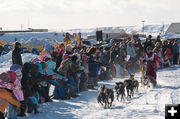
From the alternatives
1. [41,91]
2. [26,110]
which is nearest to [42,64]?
[41,91]

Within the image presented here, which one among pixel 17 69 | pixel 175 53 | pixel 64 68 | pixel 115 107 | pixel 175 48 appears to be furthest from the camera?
pixel 175 53

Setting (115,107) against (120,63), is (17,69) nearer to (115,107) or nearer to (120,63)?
(115,107)

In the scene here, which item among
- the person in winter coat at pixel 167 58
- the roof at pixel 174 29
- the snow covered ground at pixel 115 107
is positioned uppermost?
the roof at pixel 174 29

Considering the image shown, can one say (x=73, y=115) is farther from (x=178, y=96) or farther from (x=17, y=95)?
(x=178, y=96)

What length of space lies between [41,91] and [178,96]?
4.38 metres

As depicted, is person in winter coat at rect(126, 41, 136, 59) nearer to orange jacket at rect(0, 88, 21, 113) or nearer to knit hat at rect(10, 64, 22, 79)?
knit hat at rect(10, 64, 22, 79)

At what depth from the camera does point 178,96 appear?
442 inches

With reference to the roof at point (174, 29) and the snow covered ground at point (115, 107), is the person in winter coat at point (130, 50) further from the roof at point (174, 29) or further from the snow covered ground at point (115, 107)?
the roof at point (174, 29)

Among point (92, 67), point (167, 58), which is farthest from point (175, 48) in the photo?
point (92, 67)

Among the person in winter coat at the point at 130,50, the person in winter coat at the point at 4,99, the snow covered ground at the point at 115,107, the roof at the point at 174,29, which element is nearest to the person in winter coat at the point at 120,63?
the person in winter coat at the point at 130,50

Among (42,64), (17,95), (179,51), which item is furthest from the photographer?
(179,51)

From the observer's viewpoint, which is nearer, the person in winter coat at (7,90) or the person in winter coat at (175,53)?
the person in winter coat at (7,90)

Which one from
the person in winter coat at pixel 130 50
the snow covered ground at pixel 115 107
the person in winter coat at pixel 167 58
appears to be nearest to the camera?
the snow covered ground at pixel 115 107

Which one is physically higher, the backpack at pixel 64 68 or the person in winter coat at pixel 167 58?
the backpack at pixel 64 68
